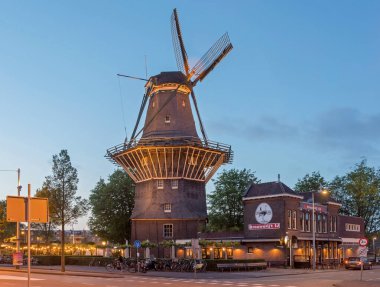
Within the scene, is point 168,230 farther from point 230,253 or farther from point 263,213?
point 263,213

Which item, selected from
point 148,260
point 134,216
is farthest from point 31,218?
point 134,216

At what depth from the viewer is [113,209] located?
82.4 metres

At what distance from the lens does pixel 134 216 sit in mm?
68188

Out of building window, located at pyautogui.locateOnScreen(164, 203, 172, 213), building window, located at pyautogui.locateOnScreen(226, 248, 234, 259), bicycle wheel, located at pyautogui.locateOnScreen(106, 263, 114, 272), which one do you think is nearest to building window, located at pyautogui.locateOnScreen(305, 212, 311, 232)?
building window, located at pyautogui.locateOnScreen(226, 248, 234, 259)

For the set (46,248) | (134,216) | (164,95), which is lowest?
(46,248)

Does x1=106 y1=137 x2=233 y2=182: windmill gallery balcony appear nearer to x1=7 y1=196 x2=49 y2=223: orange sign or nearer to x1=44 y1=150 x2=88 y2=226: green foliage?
x1=44 y1=150 x2=88 y2=226: green foliage

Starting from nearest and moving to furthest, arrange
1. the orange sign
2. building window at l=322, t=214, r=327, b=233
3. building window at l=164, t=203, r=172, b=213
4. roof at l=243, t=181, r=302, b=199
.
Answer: the orange sign < roof at l=243, t=181, r=302, b=199 < building window at l=164, t=203, r=172, b=213 < building window at l=322, t=214, r=327, b=233

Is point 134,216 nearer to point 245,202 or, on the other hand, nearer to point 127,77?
point 245,202

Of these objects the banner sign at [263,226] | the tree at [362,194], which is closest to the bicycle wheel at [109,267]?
the banner sign at [263,226]

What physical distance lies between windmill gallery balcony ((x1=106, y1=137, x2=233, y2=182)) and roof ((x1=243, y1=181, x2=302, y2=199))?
816cm

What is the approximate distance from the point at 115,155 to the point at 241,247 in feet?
70.7

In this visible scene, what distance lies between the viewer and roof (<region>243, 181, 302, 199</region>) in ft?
200

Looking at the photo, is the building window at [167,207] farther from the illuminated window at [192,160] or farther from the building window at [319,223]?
the building window at [319,223]

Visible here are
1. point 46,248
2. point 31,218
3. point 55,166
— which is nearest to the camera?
point 31,218
